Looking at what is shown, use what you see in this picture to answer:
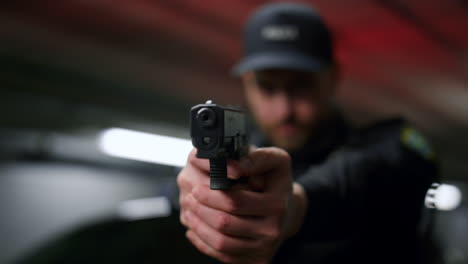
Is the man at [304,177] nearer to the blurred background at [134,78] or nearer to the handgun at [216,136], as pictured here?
the handgun at [216,136]

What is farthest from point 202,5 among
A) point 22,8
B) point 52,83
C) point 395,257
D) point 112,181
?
point 112,181

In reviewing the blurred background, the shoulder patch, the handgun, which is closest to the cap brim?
the shoulder patch

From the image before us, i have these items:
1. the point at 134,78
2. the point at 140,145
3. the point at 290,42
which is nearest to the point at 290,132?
the point at 290,42

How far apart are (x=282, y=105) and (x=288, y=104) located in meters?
0.02

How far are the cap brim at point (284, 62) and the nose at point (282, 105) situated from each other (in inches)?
2.7

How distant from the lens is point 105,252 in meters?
1.62

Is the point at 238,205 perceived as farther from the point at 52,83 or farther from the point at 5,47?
the point at 52,83

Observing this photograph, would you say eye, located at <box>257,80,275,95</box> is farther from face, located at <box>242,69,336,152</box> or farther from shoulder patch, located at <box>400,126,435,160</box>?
shoulder patch, located at <box>400,126,435,160</box>

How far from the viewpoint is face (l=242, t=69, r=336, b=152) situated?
106 cm

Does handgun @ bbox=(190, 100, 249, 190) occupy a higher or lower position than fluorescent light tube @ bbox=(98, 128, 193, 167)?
higher

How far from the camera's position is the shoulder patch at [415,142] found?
923 mm

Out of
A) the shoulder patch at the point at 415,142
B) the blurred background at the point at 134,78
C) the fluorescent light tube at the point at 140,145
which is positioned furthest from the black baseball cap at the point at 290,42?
the fluorescent light tube at the point at 140,145

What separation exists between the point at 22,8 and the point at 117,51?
0.62m

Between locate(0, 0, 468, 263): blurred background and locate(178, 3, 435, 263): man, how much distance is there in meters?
0.75
